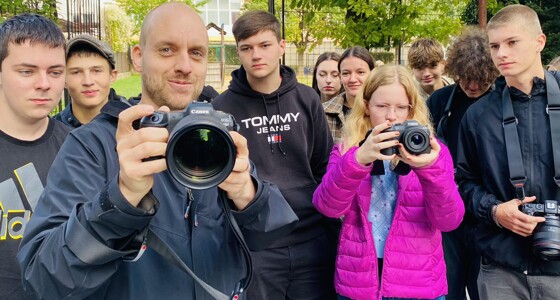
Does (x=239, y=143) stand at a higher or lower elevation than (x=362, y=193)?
higher

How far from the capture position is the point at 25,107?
2545 mm

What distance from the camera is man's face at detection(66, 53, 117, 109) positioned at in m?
3.89

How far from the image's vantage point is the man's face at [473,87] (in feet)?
13.0

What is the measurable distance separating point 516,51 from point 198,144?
7.74 ft

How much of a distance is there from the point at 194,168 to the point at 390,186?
1827mm

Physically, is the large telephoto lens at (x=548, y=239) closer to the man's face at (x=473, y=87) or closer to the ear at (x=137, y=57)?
the man's face at (x=473, y=87)

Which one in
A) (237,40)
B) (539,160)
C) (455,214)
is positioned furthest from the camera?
(237,40)

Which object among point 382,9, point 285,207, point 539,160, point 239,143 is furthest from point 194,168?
point 382,9

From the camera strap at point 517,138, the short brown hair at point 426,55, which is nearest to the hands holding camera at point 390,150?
the camera strap at point 517,138

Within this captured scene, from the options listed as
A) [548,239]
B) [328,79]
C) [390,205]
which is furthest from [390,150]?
[328,79]

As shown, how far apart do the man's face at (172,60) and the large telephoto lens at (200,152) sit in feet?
1.45

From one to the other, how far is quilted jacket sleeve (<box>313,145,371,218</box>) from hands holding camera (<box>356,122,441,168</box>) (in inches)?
4.1

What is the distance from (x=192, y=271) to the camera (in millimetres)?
1697

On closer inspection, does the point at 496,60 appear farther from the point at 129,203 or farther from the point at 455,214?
the point at 129,203
